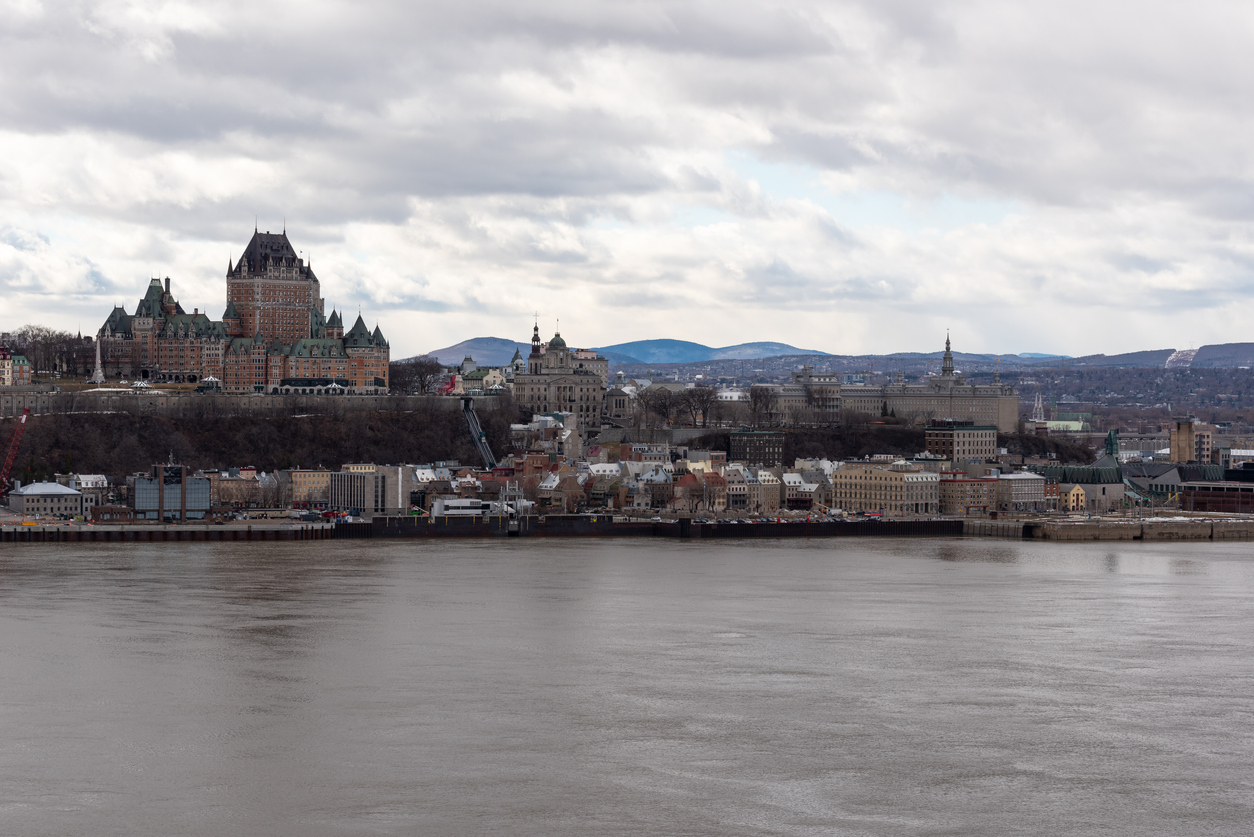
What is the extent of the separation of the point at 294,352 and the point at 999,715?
73.6 m

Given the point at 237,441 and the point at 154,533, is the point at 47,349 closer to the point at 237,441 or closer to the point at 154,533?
the point at 237,441

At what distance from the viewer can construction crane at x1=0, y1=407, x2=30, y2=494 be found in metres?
68.1

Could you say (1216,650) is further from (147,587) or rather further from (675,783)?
(147,587)

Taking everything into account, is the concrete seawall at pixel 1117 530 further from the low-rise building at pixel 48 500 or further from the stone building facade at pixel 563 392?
the stone building facade at pixel 563 392

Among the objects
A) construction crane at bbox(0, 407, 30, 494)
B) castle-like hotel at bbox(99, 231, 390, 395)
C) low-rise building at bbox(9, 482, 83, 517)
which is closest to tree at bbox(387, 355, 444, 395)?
castle-like hotel at bbox(99, 231, 390, 395)

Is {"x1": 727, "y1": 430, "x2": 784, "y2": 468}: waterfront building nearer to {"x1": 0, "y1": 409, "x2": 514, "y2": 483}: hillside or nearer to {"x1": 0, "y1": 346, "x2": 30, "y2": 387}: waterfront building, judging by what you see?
{"x1": 0, "y1": 409, "x2": 514, "y2": 483}: hillside

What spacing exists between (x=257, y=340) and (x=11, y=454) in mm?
24335

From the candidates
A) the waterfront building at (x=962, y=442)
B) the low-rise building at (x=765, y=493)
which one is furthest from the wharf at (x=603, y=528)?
the waterfront building at (x=962, y=442)

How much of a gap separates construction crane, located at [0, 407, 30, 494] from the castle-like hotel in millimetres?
15433

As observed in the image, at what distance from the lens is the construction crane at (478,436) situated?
82719 mm

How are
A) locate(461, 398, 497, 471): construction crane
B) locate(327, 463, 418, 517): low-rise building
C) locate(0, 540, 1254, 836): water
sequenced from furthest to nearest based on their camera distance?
locate(461, 398, 497, 471): construction crane < locate(327, 463, 418, 517): low-rise building < locate(0, 540, 1254, 836): water

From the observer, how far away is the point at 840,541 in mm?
58031

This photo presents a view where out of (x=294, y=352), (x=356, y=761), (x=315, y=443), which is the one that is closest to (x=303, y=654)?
(x=356, y=761)

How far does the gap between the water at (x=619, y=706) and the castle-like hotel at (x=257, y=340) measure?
50711 millimetres
